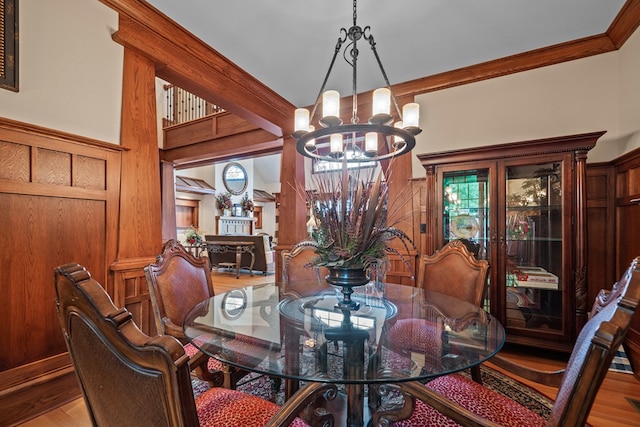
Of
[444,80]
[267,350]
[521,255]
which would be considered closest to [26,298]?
[267,350]

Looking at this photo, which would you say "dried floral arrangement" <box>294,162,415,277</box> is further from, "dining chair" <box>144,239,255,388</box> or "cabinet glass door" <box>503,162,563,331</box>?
"cabinet glass door" <box>503,162,563,331</box>

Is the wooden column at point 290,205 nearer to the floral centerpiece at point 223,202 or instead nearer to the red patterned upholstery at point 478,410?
the red patterned upholstery at point 478,410

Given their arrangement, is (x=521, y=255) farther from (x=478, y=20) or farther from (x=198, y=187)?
(x=198, y=187)

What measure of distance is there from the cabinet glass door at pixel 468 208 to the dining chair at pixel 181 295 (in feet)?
6.90

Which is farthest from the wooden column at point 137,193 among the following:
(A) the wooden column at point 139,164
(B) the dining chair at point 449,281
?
(B) the dining chair at point 449,281

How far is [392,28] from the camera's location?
2383 millimetres

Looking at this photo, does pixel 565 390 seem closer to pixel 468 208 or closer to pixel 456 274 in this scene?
pixel 456 274

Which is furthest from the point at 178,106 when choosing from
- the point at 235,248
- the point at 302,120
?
the point at 302,120

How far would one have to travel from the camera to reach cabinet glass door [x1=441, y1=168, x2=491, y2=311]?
260cm

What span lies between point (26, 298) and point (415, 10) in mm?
3174

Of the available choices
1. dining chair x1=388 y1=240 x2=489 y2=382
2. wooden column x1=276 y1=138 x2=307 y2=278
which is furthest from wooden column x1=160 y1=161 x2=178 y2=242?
dining chair x1=388 y1=240 x2=489 y2=382

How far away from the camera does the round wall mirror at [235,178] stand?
962cm

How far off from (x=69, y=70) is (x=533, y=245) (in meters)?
3.65

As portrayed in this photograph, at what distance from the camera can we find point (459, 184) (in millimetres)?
2729
